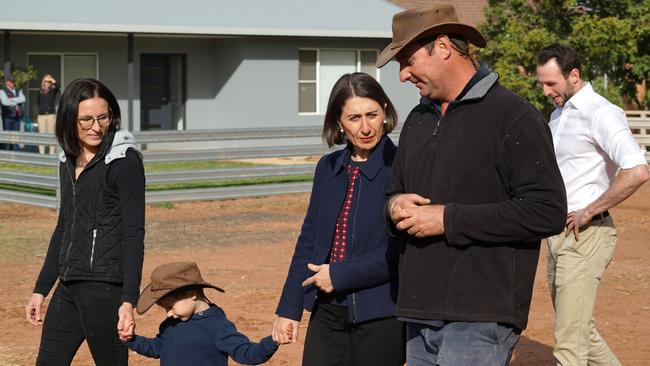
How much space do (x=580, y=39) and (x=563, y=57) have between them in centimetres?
1957

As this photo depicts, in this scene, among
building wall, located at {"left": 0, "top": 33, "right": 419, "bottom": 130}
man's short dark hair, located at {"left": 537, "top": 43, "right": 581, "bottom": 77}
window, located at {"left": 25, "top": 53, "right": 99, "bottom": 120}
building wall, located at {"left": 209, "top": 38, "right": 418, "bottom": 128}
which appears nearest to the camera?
man's short dark hair, located at {"left": 537, "top": 43, "right": 581, "bottom": 77}

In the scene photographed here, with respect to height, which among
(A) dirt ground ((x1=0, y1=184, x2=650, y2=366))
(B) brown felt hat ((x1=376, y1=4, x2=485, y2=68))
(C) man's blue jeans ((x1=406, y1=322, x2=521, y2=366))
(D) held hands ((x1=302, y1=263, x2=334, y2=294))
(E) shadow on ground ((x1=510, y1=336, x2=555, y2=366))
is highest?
(B) brown felt hat ((x1=376, y1=4, x2=485, y2=68))

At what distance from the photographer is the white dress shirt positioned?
241 inches

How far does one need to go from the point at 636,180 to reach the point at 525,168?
7.77 feet

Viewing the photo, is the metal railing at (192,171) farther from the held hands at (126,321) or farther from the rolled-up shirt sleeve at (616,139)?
the held hands at (126,321)

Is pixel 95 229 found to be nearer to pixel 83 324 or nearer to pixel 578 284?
pixel 83 324

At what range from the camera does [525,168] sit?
383cm

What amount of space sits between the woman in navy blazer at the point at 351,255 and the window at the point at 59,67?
21859 millimetres

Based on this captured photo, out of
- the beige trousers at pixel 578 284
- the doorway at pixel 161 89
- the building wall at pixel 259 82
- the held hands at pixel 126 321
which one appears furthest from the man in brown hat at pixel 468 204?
the doorway at pixel 161 89

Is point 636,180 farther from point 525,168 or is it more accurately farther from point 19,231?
point 19,231

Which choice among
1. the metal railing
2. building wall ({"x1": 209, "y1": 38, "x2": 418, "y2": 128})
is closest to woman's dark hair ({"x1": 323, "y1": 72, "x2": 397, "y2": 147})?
the metal railing

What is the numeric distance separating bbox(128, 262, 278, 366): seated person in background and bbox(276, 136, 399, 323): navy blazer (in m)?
0.28

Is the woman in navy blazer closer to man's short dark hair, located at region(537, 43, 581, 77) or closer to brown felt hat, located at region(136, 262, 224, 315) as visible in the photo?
brown felt hat, located at region(136, 262, 224, 315)

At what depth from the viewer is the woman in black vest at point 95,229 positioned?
17.1 ft
